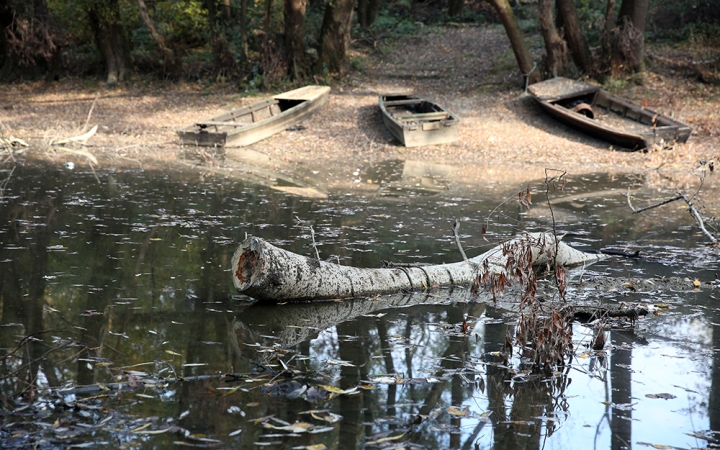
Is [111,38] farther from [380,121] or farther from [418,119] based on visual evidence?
[418,119]

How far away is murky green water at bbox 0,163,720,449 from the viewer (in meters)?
4.04

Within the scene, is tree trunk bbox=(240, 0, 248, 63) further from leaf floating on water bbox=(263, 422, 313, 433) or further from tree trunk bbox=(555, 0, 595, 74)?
leaf floating on water bbox=(263, 422, 313, 433)

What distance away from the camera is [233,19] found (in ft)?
83.2

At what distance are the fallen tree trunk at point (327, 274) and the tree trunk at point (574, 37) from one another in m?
12.9

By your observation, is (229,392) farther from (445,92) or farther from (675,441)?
(445,92)

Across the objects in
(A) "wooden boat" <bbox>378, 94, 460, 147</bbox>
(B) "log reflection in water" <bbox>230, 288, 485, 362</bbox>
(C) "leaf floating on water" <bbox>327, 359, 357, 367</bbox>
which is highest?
(A) "wooden boat" <bbox>378, 94, 460, 147</bbox>

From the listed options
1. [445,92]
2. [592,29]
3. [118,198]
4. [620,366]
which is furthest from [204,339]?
[592,29]

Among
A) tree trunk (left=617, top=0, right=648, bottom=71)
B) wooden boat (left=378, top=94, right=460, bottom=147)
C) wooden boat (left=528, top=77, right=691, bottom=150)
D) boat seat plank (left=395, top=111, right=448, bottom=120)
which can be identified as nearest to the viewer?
wooden boat (left=528, top=77, right=691, bottom=150)

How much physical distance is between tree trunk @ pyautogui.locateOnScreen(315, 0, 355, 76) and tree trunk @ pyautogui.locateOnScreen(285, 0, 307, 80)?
58 centimetres

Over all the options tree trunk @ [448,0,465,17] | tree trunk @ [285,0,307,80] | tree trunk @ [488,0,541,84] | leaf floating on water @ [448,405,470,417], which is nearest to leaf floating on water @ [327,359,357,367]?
leaf floating on water @ [448,405,470,417]

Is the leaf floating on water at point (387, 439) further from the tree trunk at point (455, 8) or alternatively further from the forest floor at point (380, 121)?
the tree trunk at point (455, 8)

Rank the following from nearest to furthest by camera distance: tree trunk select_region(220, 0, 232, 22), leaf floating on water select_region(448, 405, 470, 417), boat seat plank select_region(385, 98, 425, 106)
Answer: leaf floating on water select_region(448, 405, 470, 417), boat seat plank select_region(385, 98, 425, 106), tree trunk select_region(220, 0, 232, 22)

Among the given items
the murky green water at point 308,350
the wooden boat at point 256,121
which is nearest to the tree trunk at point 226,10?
the wooden boat at point 256,121

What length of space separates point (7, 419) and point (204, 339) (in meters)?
1.71
